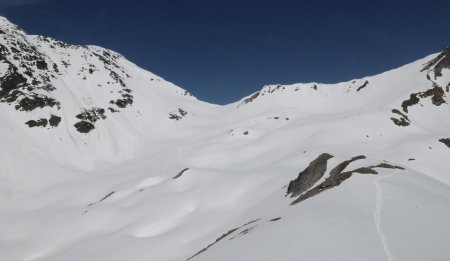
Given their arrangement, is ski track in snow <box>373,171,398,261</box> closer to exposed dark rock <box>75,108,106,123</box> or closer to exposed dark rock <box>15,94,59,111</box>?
exposed dark rock <box>75,108,106,123</box>

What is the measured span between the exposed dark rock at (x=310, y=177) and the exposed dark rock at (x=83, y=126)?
64.3 metres

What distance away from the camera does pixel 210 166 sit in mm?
63375

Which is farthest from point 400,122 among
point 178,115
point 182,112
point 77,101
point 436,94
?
point 77,101

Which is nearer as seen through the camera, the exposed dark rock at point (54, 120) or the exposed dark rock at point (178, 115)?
the exposed dark rock at point (54, 120)

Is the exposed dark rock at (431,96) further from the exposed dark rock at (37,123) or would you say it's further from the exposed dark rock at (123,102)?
the exposed dark rock at (37,123)

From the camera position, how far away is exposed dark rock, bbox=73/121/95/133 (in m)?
82.5

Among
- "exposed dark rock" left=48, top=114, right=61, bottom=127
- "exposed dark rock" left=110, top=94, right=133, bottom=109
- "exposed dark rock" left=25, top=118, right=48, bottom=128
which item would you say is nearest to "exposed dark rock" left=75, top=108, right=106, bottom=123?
"exposed dark rock" left=48, top=114, right=61, bottom=127

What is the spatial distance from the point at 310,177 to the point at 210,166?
120ft

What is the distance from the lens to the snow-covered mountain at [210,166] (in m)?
15.3

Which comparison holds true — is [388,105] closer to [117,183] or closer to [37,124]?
[117,183]

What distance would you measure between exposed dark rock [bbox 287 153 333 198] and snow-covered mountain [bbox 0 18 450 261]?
118 millimetres

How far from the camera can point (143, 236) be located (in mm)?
32031

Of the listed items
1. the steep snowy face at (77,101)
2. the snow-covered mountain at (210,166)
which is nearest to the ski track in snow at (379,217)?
the snow-covered mountain at (210,166)

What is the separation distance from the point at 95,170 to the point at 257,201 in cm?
4715
